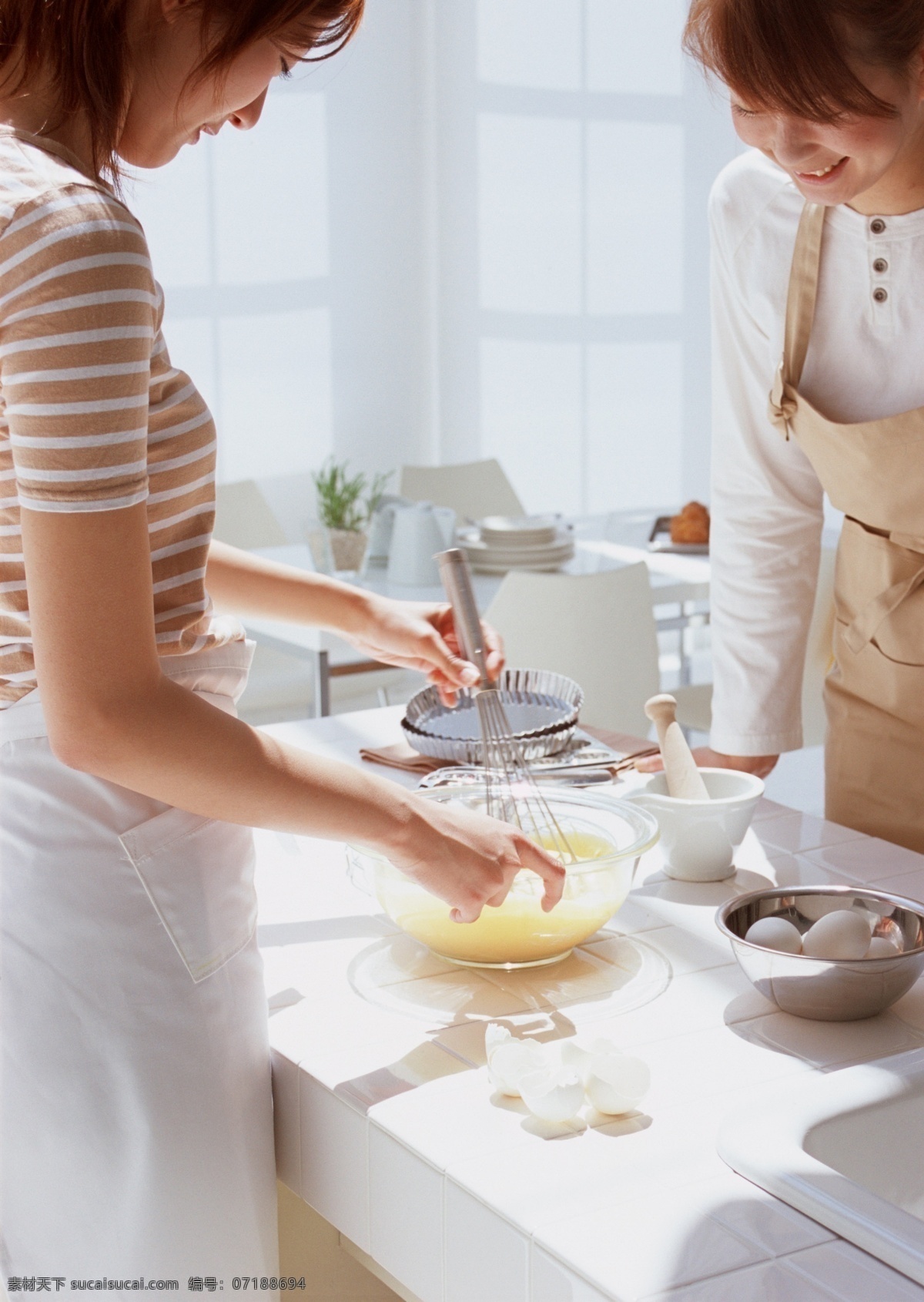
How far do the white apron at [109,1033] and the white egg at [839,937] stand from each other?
0.41 meters

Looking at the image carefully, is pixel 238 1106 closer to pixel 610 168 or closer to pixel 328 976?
pixel 328 976

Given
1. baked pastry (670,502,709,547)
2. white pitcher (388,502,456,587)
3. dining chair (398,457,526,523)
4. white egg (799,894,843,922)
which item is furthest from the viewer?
dining chair (398,457,526,523)

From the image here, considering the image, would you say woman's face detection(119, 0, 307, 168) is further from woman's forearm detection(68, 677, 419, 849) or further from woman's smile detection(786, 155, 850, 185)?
woman's smile detection(786, 155, 850, 185)

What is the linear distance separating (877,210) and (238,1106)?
1.10m

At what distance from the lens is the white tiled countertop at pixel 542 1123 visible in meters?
0.76

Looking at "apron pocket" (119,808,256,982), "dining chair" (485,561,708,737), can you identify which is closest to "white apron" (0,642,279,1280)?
"apron pocket" (119,808,256,982)

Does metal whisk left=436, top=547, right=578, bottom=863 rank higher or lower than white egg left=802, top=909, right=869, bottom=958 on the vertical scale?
higher

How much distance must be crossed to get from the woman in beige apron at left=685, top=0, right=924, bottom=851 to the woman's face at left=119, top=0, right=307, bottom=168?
1.73ft

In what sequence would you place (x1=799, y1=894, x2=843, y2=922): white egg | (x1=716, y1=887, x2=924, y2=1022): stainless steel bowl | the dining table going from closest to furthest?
(x1=716, y1=887, x2=924, y2=1022): stainless steel bowl
(x1=799, y1=894, x2=843, y2=922): white egg
the dining table

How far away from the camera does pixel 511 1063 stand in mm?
915

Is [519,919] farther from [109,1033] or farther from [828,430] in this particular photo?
[828,430]

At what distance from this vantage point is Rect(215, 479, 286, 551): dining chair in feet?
13.1

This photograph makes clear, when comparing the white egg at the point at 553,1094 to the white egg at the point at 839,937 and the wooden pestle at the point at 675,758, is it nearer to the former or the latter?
the white egg at the point at 839,937

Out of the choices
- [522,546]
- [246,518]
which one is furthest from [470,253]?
[522,546]
